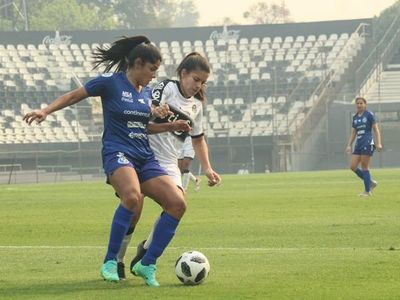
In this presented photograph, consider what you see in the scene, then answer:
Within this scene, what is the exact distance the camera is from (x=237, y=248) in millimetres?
12383

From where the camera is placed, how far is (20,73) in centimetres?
5622

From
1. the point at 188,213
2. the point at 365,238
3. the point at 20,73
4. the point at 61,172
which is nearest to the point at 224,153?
the point at 61,172

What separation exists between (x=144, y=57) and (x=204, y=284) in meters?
1.92

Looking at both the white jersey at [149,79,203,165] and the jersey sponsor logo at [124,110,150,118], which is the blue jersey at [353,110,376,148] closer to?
the white jersey at [149,79,203,165]

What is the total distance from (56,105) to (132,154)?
789 millimetres

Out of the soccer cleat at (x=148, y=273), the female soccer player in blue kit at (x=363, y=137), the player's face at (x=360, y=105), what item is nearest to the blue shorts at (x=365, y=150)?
the female soccer player in blue kit at (x=363, y=137)

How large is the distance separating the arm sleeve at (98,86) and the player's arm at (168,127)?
544 mm

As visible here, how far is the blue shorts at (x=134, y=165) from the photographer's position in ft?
29.8

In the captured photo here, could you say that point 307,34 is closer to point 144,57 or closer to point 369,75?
point 369,75

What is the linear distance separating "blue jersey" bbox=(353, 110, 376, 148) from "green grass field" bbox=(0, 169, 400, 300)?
1406 mm

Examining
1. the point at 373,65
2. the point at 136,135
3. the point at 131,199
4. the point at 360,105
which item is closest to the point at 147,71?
the point at 136,135

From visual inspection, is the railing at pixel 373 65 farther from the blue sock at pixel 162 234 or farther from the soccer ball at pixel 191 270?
the soccer ball at pixel 191 270

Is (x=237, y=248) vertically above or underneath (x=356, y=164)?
above

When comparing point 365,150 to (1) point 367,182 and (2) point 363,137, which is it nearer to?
(2) point 363,137
